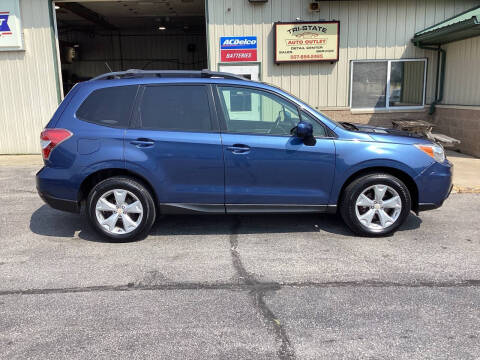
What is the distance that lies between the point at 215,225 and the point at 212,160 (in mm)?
1151

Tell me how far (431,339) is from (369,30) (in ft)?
32.4

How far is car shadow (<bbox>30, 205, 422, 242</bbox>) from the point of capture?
5336 mm

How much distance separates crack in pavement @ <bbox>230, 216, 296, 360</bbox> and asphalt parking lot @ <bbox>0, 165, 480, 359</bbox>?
0.04 feet

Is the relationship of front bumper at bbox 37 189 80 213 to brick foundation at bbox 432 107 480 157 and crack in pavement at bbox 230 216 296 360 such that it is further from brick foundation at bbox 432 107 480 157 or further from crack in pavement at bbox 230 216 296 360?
brick foundation at bbox 432 107 480 157

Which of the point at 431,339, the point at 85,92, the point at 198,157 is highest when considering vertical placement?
the point at 85,92

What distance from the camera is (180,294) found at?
370 cm

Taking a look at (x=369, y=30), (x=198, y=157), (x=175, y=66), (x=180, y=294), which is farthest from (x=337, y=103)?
(x=175, y=66)

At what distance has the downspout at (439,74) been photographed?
11.5 m

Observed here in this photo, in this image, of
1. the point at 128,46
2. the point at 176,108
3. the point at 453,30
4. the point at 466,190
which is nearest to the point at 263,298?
the point at 176,108

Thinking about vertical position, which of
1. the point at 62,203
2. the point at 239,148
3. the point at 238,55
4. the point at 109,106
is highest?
the point at 238,55

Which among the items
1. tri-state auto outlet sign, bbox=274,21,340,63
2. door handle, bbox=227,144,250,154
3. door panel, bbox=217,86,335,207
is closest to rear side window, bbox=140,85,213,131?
door panel, bbox=217,86,335,207

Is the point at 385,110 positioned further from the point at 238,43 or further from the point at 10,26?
the point at 10,26

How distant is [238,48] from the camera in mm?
11078

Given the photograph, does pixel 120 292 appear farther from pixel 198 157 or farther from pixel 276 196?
pixel 276 196
